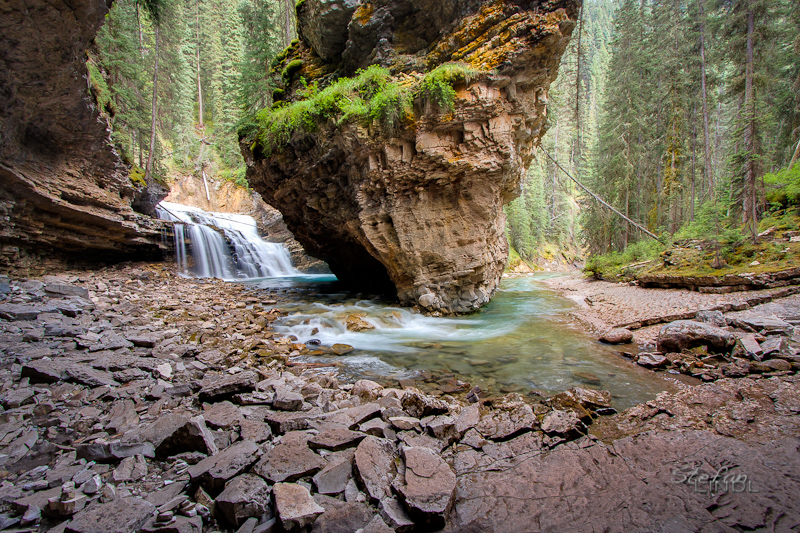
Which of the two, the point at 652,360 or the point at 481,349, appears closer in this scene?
the point at 652,360

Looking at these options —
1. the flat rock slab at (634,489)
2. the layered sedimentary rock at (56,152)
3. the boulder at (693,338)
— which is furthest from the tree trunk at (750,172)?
the layered sedimentary rock at (56,152)

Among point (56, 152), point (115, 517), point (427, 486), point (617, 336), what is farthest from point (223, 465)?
point (56, 152)

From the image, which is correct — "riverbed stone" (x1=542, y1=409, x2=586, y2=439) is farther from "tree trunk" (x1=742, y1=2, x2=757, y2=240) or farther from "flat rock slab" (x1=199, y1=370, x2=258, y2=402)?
"tree trunk" (x1=742, y1=2, x2=757, y2=240)

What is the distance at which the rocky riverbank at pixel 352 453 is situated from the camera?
203 cm

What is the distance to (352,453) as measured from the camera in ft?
8.99

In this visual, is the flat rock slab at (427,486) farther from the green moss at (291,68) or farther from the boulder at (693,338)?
the green moss at (291,68)

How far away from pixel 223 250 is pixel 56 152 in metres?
10.4

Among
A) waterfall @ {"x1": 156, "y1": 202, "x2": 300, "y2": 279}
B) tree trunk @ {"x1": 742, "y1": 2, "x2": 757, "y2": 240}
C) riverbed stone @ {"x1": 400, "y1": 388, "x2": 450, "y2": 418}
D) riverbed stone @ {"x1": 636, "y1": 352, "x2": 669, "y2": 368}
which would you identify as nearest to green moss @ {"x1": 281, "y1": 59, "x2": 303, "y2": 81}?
waterfall @ {"x1": 156, "y1": 202, "x2": 300, "y2": 279}

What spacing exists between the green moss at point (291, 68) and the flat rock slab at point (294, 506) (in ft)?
45.3

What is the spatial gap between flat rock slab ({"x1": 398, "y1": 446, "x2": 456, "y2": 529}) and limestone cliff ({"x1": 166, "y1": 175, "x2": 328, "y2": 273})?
23.7 meters

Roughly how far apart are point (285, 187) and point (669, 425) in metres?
12.7

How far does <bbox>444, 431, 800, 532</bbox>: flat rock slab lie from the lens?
195 centimetres

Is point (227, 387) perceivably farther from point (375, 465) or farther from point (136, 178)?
point (136, 178)

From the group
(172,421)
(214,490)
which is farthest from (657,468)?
(172,421)
